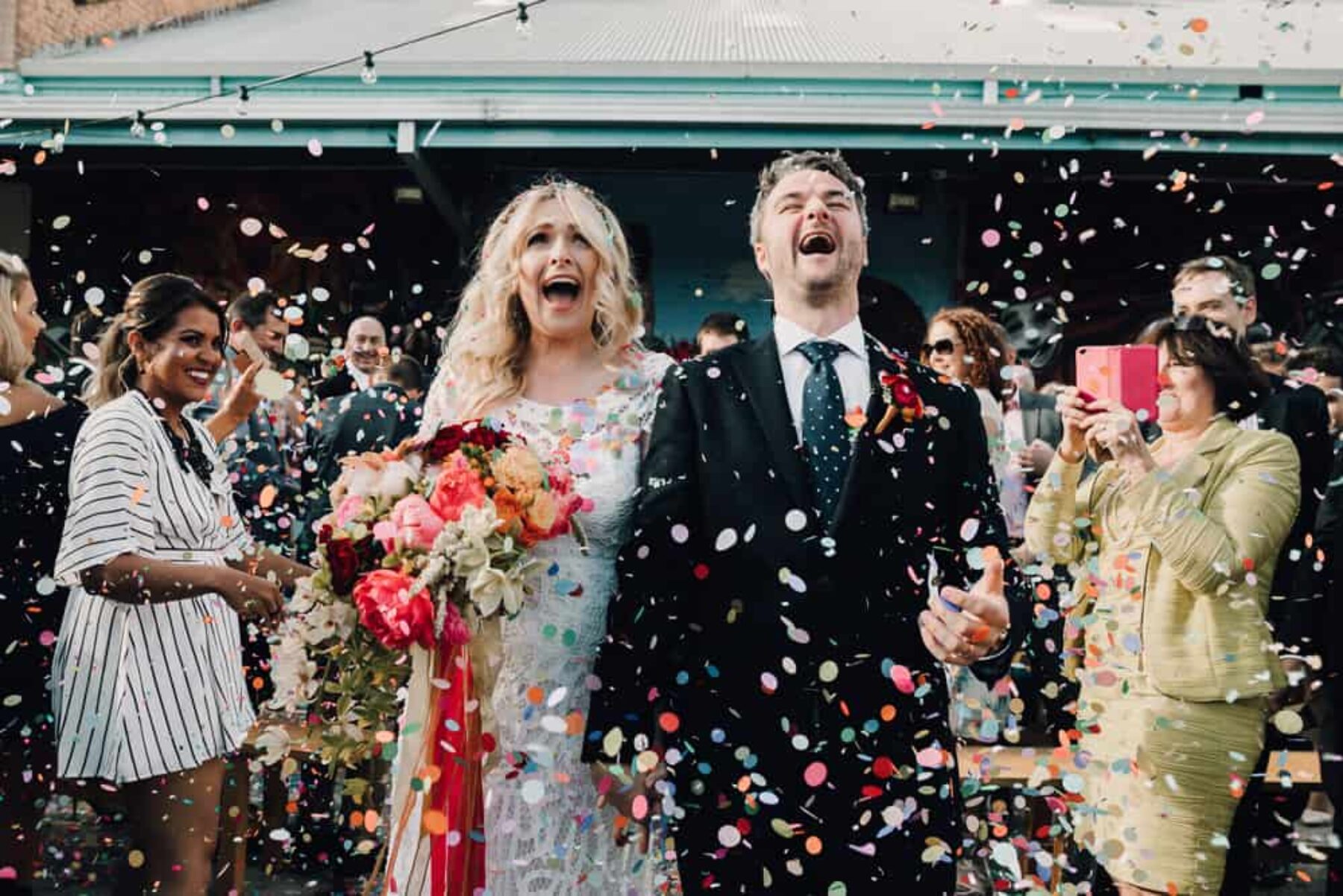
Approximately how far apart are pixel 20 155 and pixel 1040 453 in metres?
6.75

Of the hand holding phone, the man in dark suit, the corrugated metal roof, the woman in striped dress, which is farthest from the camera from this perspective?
the corrugated metal roof

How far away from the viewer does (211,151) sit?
7164 millimetres

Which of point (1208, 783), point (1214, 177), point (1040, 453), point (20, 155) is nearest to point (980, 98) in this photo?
point (1214, 177)

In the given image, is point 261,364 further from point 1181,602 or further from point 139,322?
point 1181,602

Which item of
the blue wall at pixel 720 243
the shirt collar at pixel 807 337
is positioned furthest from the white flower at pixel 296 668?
the blue wall at pixel 720 243

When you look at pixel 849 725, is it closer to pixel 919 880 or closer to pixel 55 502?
pixel 919 880

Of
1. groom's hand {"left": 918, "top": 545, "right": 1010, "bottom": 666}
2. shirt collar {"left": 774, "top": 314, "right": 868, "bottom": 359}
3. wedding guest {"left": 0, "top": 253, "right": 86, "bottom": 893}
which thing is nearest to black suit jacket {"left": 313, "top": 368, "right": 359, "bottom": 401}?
wedding guest {"left": 0, "top": 253, "right": 86, "bottom": 893}

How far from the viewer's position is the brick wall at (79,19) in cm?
1020

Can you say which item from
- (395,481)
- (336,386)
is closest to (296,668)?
(395,481)

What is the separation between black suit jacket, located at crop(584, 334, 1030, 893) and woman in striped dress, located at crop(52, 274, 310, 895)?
1.22 meters

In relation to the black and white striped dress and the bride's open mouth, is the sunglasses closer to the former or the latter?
the bride's open mouth

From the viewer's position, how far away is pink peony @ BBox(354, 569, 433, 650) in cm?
219

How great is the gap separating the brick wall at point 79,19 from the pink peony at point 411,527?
31.3ft

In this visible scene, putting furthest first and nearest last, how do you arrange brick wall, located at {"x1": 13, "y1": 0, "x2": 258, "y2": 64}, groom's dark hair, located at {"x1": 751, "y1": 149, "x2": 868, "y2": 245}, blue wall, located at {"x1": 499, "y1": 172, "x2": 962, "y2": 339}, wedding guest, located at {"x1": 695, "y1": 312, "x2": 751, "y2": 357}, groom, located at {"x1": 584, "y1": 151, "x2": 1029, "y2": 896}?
brick wall, located at {"x1": 13, "y1": 0, "x2": 258, "y2": 64} < blue wall, located at {"x1": 499, "y1": 172, "x2": 962, "y2": 339} < wedding guest, located at {"x1": 695, "y1": 312, "x2": 751, "y2": 357} < groom's dark hair, located at {"x1": 751, "y1": 149, "x2": 868, "y2": 245} < groom, located at {"x1": 584, "y1": 151, "x2": 1029, "y2": 896}
